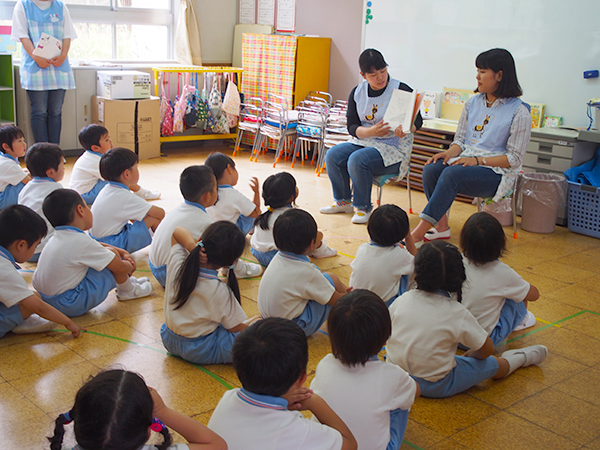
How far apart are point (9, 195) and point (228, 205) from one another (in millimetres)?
1495

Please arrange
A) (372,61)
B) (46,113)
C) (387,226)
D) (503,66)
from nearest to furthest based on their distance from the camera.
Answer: (387,226), (503,66), (372,61), (46,113)

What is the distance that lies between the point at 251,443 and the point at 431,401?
1055 millimetres

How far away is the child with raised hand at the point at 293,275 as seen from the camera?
7.77ft

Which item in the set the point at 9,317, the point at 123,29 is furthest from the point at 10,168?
the point at 123,29

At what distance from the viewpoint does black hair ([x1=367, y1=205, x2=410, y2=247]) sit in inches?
104

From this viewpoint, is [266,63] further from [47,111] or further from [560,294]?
[560,294]

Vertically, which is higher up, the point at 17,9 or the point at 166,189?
the point at 17,9

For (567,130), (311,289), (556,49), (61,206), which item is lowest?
(311,289)

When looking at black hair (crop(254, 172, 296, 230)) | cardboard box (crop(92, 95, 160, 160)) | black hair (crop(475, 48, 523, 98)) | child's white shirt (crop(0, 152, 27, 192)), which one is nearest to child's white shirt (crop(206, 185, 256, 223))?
black hair (crop(254, 172, 296, 230))

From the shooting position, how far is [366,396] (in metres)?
1.62

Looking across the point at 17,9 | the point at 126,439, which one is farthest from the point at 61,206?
the point at 17,9

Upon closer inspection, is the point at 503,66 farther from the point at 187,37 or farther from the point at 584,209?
the point at 187,37

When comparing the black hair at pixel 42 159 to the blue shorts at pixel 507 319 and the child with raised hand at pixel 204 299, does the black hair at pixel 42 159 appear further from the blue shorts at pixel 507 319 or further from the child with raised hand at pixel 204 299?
the blue shorts at pixel 507 319

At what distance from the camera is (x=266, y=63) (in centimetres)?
678
